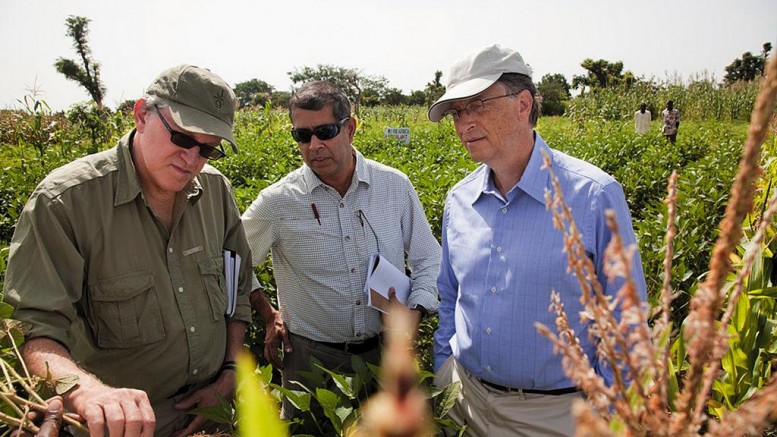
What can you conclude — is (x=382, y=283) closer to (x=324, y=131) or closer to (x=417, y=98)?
(x=324, y=131)

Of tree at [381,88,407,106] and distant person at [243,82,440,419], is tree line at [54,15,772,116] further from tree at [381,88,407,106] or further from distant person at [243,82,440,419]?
distant person at [243,82,440,419]

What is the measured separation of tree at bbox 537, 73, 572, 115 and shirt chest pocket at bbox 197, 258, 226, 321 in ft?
70.3

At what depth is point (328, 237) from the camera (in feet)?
8.61

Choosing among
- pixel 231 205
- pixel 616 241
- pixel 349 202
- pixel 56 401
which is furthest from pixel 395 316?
pixel 349 202

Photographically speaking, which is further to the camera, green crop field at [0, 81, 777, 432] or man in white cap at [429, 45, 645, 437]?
green crop field at [0, 81, 777, 432]

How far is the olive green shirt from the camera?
1.61 metres

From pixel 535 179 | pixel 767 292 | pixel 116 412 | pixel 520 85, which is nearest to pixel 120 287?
pixel 116 412

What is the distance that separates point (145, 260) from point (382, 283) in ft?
3.46

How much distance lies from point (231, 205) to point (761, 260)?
7.65 ft

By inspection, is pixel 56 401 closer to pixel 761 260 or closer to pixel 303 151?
pixel 303 151

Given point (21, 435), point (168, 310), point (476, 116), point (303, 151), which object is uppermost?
point (476, 116)

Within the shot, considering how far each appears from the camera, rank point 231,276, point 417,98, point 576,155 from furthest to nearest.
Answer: point 417,98
point 576,155
point 231,276

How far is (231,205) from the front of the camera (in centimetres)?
233

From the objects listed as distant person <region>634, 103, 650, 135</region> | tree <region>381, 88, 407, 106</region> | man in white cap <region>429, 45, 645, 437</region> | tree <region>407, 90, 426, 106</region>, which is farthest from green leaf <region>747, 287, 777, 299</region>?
tree <region>381, 88, 407, 106</region>
